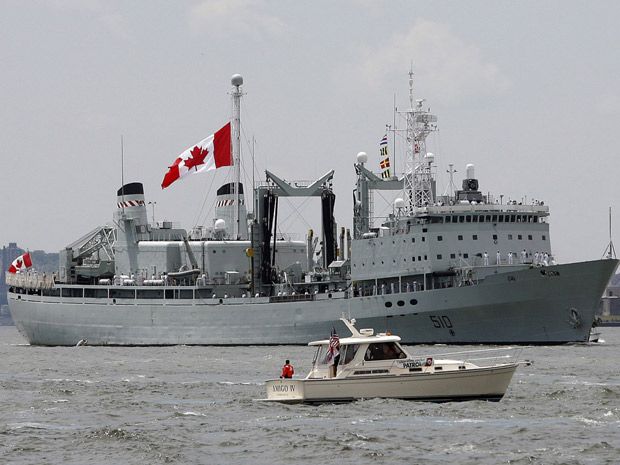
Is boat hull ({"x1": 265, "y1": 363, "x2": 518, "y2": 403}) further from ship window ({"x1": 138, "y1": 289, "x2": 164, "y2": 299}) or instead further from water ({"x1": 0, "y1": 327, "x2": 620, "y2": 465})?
ship window ({"x1": 138, "y1": 289, "x2": 164, "y2": 299})

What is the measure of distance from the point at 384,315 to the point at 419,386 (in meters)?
33.8

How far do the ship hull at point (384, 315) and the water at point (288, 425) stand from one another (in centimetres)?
1548

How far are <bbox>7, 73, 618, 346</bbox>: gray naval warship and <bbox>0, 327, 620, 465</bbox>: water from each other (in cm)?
1643

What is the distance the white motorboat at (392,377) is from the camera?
34688 millimetres

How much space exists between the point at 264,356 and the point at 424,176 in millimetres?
15316

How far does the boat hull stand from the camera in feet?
114

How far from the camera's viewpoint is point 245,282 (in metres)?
80.5

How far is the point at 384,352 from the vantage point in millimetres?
35156

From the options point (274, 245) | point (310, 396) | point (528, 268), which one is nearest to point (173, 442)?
point (310, 396)

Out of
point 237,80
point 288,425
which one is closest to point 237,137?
point 237,80

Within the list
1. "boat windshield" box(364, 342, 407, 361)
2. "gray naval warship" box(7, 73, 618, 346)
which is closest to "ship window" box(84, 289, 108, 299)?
"gray naval warship" box(7, 73, 618, 346)

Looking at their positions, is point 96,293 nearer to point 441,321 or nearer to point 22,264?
point 22,264

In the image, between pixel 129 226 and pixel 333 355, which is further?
pixel 129 226

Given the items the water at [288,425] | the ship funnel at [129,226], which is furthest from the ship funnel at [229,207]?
the water at [288,425]
